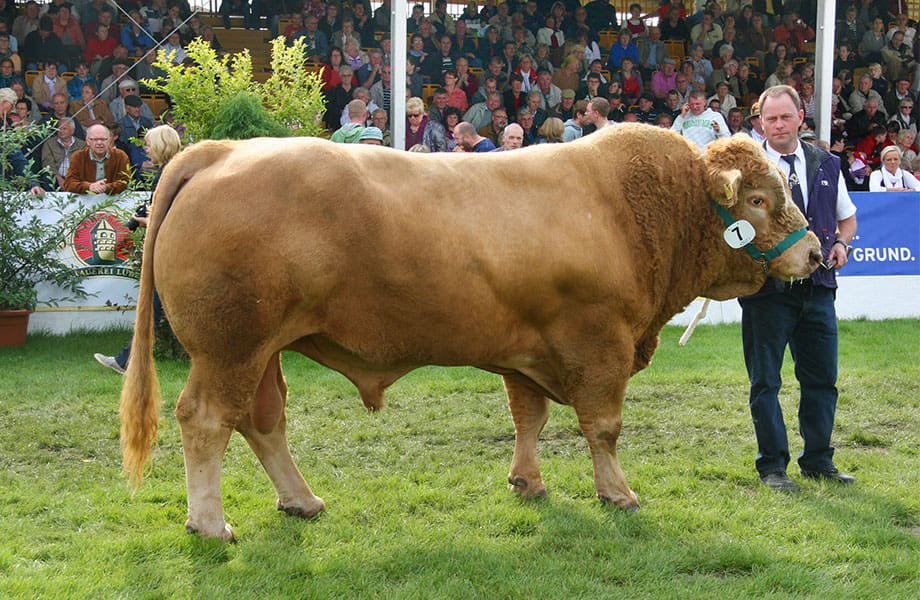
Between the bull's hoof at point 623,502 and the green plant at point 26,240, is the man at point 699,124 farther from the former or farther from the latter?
the bull's hoof at point 623,502

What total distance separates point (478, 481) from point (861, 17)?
49.3 ft

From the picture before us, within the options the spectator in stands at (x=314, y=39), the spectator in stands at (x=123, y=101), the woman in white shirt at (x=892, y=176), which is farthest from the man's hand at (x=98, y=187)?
the woman in white shirt at (x=892, y=176)

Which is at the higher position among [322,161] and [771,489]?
[322,161]

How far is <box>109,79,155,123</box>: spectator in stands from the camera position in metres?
12.5

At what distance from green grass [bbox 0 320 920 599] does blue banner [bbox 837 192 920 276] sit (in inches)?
161

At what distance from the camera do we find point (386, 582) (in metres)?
3.92

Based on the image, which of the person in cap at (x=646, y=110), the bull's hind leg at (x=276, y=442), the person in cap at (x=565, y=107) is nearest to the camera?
the bull's hind leg at (x=276, y=442)

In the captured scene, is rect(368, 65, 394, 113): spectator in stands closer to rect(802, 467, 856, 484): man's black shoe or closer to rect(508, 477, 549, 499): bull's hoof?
rect(508, 477, 549, 499): bull's hoof

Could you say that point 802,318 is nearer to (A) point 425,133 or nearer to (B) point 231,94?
(B) point 231,94

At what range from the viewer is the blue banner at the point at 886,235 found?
11250 millimetres

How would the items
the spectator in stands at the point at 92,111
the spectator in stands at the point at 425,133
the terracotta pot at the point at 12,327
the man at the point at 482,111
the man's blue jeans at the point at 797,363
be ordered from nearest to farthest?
the man's blue jeans at the point at 797,363 < the terracotta pot at the point at 12,327 < the spectator in stands at the point at 425,133 < the spectator in stands at the point at 92,111 < the man at the point at 482,111

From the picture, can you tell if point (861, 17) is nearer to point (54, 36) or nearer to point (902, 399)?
point (902, 399)

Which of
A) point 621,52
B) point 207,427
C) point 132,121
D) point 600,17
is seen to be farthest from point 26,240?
point 600,17

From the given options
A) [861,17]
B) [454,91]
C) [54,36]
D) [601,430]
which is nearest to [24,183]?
[54,36]
